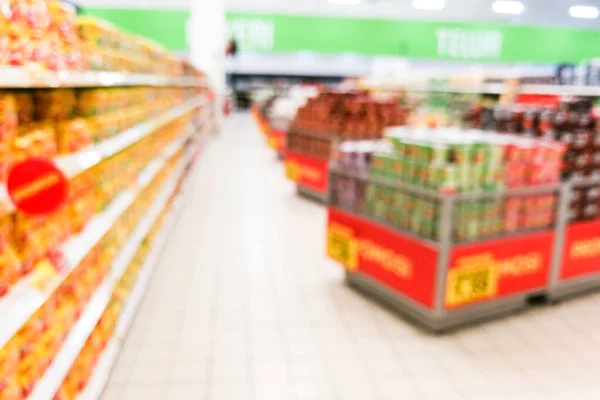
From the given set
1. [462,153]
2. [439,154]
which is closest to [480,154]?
[462,153]

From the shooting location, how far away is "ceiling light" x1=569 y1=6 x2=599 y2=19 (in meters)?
17.7

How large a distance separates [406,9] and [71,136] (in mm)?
17661

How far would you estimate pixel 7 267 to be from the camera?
1696mm

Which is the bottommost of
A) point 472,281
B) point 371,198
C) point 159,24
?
point 472,281

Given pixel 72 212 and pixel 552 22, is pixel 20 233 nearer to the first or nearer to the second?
pixel 72 212

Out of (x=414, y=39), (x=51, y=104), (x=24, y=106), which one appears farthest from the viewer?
(x=414, y=39)

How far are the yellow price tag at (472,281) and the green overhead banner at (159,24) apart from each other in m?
16.2

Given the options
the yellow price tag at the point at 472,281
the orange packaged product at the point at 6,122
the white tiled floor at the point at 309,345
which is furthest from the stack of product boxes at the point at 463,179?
the orange packaged product at the point at 6,122

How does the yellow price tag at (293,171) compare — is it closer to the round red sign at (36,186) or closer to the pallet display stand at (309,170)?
the pallet display stand at (309,170)

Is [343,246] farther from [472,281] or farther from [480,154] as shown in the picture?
[480,154]

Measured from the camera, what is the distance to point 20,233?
72.8 inches

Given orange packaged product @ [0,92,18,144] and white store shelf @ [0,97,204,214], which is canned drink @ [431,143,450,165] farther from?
orange packaged product @ [0,92,18,144]

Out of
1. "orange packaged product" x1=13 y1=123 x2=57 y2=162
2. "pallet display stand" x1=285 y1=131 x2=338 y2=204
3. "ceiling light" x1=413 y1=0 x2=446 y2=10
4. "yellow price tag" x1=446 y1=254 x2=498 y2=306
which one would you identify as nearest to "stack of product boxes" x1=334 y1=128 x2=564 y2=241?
"yellow price tag" x1=446 y1=254 x2=498 y2=306

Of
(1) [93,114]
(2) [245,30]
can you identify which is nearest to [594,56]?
(2) [245,30]
